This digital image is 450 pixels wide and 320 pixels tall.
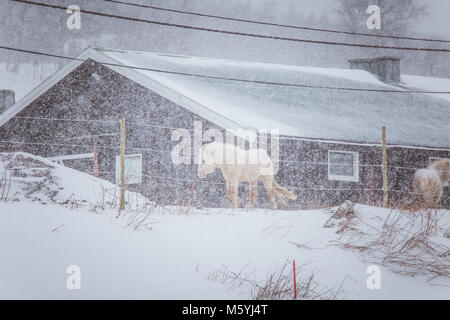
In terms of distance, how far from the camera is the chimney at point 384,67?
1394cm

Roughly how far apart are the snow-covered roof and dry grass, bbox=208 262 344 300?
130 inches

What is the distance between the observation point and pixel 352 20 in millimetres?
9875

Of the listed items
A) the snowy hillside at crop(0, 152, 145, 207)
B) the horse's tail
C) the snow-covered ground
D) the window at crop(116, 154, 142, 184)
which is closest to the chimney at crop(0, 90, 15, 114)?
the window at crop(116, 154, 142, 184)

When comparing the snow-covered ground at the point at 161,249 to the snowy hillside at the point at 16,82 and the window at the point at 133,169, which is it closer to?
the window at the point at 133,169

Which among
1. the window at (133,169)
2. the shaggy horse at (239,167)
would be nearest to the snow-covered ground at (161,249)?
the shaggy horse at (239,167)

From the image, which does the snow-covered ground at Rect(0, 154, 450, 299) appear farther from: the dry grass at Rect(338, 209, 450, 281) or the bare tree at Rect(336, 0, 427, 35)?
the bare tree at Rect(336, 0, 427, 35)

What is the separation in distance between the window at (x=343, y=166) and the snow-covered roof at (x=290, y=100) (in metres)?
0.64

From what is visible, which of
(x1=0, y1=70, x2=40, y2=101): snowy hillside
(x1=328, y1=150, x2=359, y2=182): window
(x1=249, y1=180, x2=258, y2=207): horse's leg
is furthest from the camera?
(x1=0, y1=70, x2=40, y2=101): snowy hillside

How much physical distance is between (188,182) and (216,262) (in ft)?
12.7

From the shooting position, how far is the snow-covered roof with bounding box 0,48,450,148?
8.55 meters

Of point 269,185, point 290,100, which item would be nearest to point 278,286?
point 269,185

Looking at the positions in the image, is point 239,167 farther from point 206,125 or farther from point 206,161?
point 206,125
